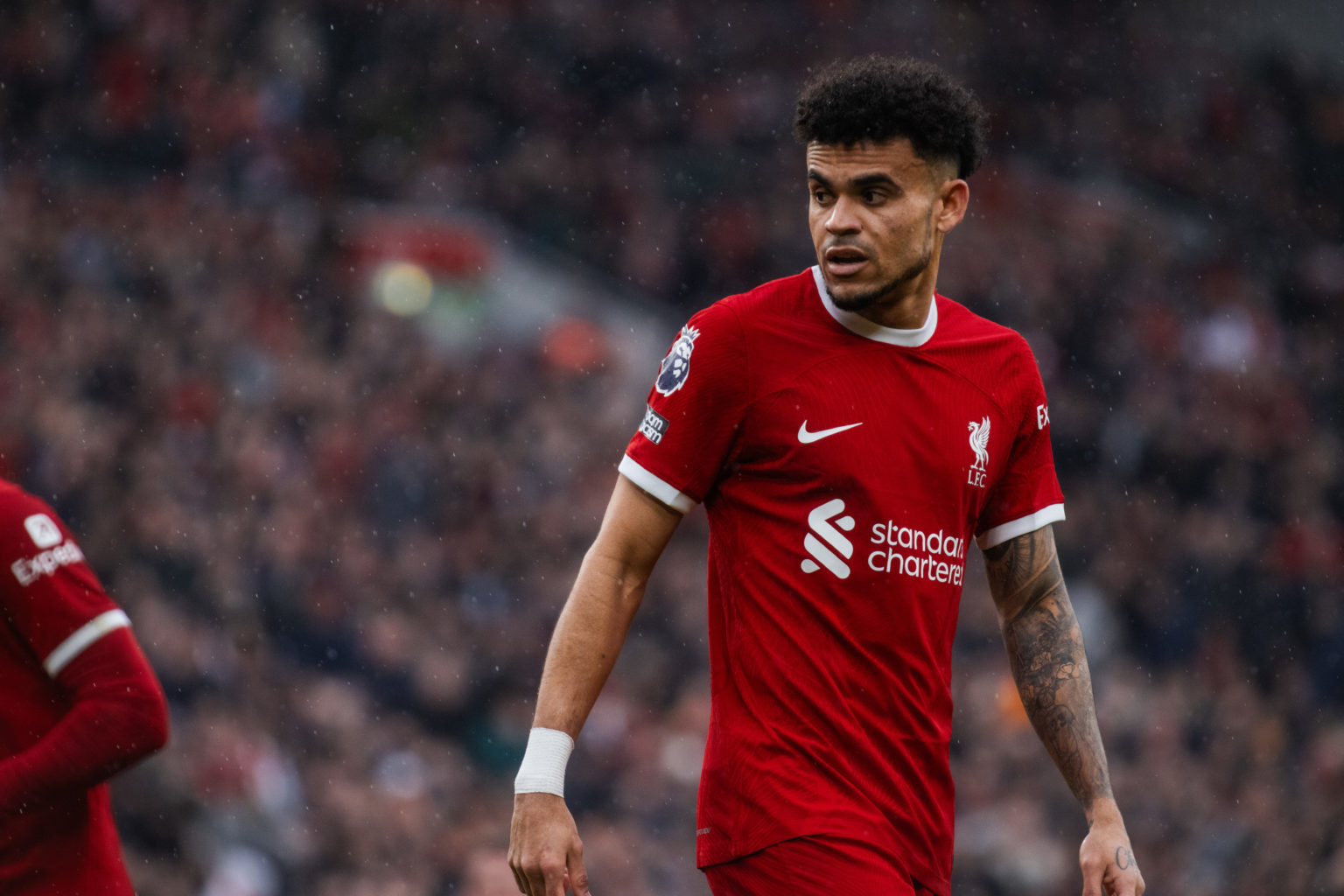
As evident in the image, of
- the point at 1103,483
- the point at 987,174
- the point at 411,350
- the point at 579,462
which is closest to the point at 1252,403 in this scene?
the point at 1103,483

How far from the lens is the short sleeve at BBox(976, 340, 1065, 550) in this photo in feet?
11.0

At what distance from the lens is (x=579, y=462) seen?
12.3 meters

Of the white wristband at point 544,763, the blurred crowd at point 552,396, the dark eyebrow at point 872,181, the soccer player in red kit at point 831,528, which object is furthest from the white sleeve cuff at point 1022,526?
the blurred crowd at point 552,396

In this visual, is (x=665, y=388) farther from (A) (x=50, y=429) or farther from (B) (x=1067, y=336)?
(B) (x=1067, y=336)

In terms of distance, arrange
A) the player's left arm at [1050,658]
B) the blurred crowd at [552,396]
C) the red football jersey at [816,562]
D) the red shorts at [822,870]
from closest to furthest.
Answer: the red shorts at [822,870] < the red football jersey at [816,562] < the player's left arm at [1050,658] < the blurred crowd at [552,396]

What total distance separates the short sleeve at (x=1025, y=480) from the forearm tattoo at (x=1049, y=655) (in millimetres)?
33

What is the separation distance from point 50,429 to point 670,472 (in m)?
9.23

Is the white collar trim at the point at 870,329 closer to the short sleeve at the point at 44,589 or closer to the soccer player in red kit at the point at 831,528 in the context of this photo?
the soccer player in red kit at the point at 831,528

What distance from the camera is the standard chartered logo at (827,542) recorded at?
3004 mm

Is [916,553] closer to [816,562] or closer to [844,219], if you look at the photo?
[816,562]

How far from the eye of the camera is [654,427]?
3.04 m

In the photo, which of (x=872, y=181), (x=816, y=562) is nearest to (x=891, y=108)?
(x=872, y=181)

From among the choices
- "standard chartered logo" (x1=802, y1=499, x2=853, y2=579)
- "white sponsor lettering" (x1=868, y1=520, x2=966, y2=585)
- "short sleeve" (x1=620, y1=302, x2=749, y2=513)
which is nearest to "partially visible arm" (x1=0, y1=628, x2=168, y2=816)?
"short sleeve" (x1=620, y1=302, x2=749, y2=513)

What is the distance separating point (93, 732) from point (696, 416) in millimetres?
1590
